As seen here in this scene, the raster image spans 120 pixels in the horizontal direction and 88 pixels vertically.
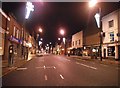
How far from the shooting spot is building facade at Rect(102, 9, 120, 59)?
137 feet

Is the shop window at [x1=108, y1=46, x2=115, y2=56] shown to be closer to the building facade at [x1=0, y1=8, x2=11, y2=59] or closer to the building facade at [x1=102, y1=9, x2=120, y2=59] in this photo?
the building facade at [x1=102, y1=9, x2=120, y2=59]

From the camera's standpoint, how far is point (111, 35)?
4562 cm

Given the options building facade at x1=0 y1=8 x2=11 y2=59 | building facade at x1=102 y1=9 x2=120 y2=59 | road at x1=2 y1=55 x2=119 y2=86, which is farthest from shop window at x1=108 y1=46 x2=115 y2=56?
road at x1=2 y1=55 x2=119 y2=86

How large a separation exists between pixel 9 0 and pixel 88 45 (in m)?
37.9

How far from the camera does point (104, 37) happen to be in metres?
49.4

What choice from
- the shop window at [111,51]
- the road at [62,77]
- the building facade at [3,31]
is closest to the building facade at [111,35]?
the shop window at [111,51]

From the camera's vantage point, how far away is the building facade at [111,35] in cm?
4191

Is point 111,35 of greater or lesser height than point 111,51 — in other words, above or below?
above

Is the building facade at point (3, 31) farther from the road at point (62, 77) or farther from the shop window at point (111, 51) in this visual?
the shop window at point (111, 51)

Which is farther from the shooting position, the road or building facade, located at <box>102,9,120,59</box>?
building facade, located at <box>102,9,120,59</box>

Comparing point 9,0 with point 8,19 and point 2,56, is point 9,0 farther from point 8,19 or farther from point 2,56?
point 2,56

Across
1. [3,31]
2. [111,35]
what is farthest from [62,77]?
[111,35]

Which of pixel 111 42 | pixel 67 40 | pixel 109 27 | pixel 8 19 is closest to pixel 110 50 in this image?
pixel 111 42

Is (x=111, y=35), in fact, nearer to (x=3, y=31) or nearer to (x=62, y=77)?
(x=3, y=31)
